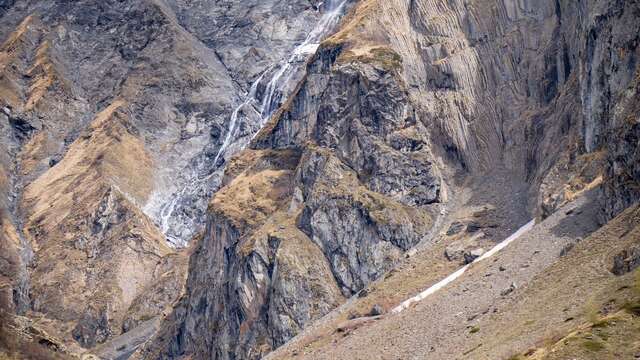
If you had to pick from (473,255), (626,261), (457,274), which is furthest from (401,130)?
(626,261)

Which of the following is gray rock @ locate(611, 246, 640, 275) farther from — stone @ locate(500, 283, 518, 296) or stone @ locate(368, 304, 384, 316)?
stone @ locate(368, 304, 384, 316)

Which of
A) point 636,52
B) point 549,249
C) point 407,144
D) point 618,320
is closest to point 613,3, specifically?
point 636,52

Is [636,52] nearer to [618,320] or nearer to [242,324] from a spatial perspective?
[618,320]

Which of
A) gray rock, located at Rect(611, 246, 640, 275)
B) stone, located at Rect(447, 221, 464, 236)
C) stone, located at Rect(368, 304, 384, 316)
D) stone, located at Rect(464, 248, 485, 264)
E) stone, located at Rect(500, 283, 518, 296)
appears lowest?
stone, located at Rect(447, 221, 464, 236)

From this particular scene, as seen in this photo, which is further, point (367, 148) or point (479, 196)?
point (367, 148)

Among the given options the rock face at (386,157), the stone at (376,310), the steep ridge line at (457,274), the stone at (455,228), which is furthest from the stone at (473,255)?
the stone at (376,310)

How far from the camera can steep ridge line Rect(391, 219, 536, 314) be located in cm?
12468

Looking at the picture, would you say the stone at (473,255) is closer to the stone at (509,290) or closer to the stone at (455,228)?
the stone at (455,228)

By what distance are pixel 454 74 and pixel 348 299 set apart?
43258 millimetres

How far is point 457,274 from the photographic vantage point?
129 metres

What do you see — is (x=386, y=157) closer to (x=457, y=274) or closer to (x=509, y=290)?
(x=457, y=274)

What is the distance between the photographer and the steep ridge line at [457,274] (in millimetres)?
124675

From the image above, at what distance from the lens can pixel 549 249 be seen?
111 metres

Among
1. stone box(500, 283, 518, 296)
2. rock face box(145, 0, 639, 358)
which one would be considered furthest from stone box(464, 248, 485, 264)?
stone box(500, 283, 518, 296)
